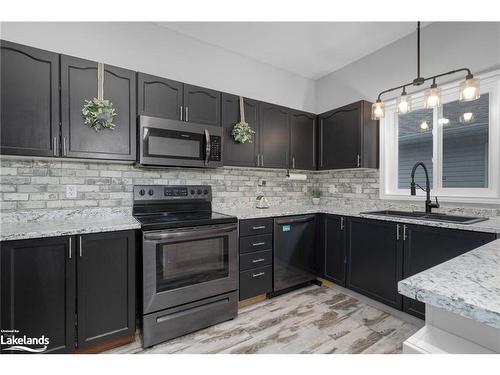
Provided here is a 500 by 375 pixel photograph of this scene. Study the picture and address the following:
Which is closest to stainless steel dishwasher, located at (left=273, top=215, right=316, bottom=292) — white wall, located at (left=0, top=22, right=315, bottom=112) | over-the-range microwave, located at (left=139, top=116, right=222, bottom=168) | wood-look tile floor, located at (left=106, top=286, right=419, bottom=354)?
wood-look tile floor, located at (left=106, top=286, right=419, bottom=354)

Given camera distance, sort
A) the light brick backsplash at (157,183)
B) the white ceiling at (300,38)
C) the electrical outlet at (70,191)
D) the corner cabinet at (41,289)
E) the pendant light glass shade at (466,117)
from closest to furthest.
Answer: the corner cabinet at (41,289) → the light brick backsplash at (157,183) → the electrical outlet at (70,191) → the pendant light glass shade at (466,117) → the white ceiling at (300,38)

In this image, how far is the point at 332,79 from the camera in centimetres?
356

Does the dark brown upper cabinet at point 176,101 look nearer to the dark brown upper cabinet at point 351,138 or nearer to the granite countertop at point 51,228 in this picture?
the granite countertop at point 51,228

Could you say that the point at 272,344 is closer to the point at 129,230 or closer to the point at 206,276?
the point at 206,276

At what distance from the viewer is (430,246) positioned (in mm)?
2012

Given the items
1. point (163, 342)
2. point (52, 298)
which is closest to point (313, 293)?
point (163, 342)

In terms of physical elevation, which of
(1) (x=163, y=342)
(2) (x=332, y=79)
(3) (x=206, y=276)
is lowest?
(1) (x=163, y=342)


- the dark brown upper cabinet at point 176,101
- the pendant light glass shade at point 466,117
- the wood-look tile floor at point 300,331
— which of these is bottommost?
the wood-look tile floor at point 300,331

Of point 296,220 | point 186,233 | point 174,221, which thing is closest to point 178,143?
point 174,221

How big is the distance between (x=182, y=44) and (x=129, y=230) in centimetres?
Answer: 210

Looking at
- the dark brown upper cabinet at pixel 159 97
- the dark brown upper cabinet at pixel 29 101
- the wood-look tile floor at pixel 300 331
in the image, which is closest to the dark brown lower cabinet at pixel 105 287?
the wood-look tile floor at pixel 300 331

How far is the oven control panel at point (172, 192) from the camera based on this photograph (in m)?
2.41

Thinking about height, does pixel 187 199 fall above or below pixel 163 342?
above

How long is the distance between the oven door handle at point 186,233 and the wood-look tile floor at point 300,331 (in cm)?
80
